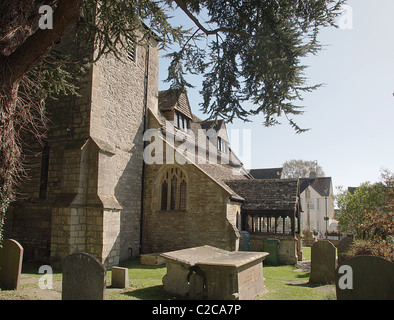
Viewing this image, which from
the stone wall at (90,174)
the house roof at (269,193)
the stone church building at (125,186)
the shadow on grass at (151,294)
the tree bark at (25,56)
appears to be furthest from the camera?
the house roof at (269,193)

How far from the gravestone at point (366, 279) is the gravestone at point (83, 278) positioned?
452cm

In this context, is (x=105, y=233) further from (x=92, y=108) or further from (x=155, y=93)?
(x=155, y=93)

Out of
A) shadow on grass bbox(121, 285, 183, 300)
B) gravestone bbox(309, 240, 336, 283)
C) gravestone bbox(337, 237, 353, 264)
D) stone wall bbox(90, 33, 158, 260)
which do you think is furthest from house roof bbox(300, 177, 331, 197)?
shadow on grass bbox(121, 285, 183, 300)

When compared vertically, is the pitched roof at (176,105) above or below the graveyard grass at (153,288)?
above

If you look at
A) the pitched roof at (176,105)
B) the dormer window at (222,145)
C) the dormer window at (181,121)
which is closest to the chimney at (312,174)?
the dormer window at (222,145)

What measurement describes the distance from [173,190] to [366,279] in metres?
11.4

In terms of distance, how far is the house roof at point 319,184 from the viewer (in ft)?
157

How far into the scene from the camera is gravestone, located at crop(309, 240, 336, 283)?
404 inches

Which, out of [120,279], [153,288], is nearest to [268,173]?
[153,288]

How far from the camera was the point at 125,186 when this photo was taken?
14.9m

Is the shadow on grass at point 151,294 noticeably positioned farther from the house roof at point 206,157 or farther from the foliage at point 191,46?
the house roof at point 206,157
